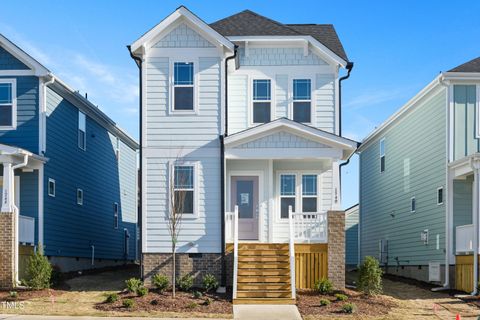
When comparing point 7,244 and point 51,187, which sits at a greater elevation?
point 51,187

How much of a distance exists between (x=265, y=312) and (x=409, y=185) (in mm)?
11516

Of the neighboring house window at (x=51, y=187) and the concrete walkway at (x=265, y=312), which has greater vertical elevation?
the neighboring house window at (x=51, y=187)

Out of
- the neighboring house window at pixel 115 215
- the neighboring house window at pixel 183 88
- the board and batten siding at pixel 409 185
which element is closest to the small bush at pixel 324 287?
the board and batten siding at pixel 409 185

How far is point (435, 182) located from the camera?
2292cm

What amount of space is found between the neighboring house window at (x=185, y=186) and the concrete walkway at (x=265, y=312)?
4.02m

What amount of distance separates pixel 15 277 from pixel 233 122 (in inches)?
321

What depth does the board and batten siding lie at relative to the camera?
74.5 feet

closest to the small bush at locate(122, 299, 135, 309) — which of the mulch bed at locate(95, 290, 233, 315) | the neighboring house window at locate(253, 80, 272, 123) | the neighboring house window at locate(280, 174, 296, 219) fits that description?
the mulch bed at locate(95, 290, 233, 315)

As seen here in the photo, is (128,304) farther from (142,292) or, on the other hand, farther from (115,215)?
(115,215)

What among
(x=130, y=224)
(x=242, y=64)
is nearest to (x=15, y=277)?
(x=242, y=64)

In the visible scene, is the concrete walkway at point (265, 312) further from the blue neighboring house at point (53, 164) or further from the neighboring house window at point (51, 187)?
the neighboring house window at point (51, 187)

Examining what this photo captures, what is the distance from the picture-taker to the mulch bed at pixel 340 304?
16.6 meters

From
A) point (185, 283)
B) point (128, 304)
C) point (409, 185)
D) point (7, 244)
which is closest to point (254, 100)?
point (185, 283)

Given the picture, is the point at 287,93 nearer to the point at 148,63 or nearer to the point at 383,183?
the point at 148,63
